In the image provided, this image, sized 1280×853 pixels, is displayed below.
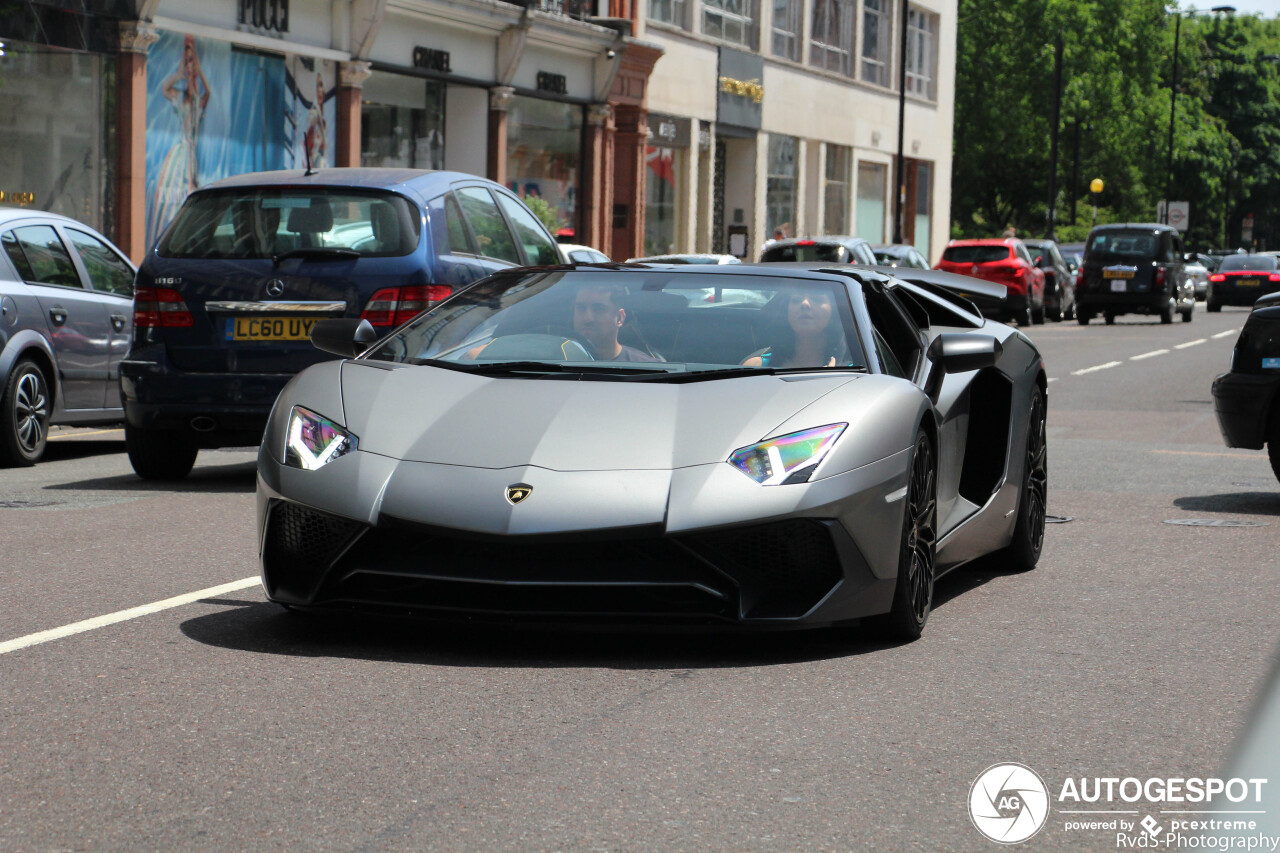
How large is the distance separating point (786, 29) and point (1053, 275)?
9.23m

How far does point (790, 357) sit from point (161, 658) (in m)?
2.23

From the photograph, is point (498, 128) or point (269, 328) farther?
point (498, 128)

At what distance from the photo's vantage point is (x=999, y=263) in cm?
3962

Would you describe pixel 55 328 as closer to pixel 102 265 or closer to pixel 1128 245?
pixel 102 265

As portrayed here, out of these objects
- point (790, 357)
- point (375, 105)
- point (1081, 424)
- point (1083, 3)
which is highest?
point (1083, 3)

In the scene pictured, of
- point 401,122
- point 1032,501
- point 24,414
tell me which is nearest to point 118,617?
point 1032,501

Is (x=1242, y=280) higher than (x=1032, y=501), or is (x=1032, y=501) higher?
(x=1242, y=280)

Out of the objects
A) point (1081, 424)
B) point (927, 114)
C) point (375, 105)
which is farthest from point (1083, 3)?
point (1081, 424)

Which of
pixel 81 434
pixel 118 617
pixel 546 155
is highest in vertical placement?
pixel 546 155

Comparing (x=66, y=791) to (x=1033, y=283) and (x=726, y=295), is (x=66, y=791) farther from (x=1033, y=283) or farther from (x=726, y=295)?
(x=1033, y=283)

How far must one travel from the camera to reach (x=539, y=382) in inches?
248

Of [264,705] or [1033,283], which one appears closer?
[264,705]

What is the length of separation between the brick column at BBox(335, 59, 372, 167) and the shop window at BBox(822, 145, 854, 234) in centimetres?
2378

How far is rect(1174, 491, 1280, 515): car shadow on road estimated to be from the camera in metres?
10.7
